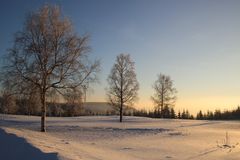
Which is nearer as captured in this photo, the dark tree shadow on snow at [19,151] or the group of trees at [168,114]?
the dark tree shadow on snow at [19,151]

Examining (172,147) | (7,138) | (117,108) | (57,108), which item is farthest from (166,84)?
(7,138)

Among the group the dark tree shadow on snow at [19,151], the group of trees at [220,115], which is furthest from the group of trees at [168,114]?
the dark tree shadow on snow at [19,151]

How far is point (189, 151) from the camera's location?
18531mm

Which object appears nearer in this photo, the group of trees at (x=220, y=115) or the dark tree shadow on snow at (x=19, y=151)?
the dark tree shadow on snow at (x=19, y=151)

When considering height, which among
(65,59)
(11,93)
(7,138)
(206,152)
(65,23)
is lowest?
(206,152)

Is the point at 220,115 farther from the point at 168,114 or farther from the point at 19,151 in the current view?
the point at 19,151

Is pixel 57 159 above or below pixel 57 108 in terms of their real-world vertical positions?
below

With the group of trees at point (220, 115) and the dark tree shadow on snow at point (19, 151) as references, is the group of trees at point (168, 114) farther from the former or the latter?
the dark tree shadow on snow at point (19, 151)

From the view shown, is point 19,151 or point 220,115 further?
point 220,115

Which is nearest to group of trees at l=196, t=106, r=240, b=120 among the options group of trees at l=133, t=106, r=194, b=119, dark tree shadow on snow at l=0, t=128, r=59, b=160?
group of trees at l=133, t=106, r=194, b=119

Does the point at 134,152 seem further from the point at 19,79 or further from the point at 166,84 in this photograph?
the point at 166,84

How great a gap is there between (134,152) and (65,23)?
13466 millimetres

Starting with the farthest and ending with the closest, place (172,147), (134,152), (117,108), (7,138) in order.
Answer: (117,108)
(172,147)
(134,152)
(7,138)

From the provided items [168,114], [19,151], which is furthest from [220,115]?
[19,151]
